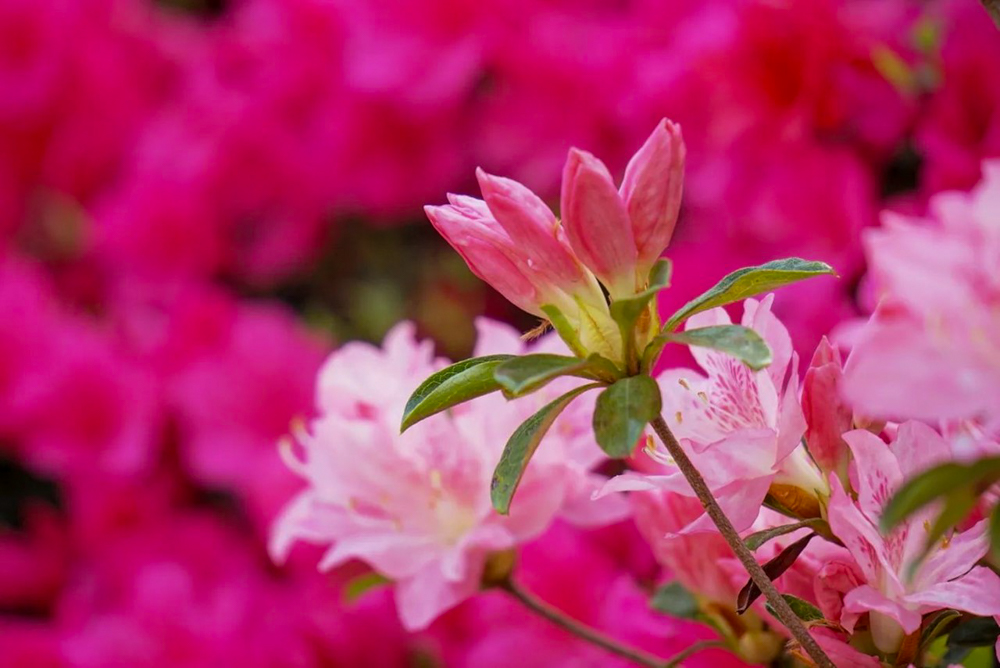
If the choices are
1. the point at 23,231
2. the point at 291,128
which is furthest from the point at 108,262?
the point at 291,128

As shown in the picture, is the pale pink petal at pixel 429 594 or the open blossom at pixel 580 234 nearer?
the open blossom at pixel 580 234

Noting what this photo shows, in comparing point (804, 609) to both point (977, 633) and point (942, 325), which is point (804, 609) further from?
point (942, 325)

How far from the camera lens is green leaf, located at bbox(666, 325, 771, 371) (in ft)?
1.19

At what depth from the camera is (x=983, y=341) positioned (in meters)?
0.29

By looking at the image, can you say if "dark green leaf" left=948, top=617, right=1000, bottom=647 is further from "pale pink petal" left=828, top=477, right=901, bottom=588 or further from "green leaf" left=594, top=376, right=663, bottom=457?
"green leaf" left=594, top=376, right=663, bottom=457

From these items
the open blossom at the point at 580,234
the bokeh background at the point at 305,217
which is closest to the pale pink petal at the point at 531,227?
the open blossom at the point at 580,234

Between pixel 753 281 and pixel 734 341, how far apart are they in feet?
0.10

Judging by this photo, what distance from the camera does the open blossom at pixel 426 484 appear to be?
0.54 meters

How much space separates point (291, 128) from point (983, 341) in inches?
38.4

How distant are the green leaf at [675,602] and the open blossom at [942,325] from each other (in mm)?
257

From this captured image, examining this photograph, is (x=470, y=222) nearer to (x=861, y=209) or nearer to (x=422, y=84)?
(x=861, y=209)

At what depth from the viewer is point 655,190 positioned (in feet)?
1.32

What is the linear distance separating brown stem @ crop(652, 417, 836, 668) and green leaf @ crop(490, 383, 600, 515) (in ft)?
0.11

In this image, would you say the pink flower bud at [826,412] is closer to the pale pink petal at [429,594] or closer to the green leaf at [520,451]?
the green leaf at [520,451]
